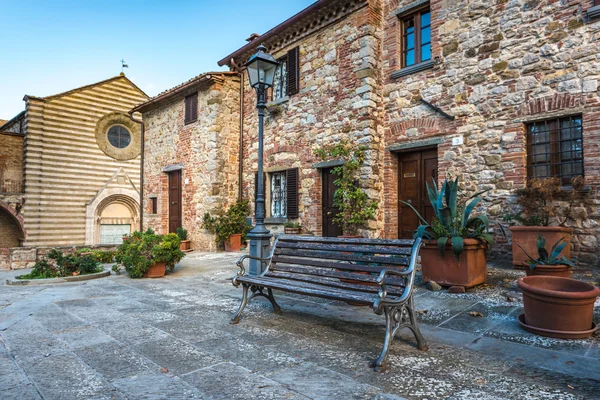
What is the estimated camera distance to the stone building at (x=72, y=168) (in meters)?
16.7

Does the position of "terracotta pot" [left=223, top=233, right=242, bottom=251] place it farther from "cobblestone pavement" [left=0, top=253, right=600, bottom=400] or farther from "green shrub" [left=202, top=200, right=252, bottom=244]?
"cobblestone pavement" [left=0, top=253, right=600, bottom=400]

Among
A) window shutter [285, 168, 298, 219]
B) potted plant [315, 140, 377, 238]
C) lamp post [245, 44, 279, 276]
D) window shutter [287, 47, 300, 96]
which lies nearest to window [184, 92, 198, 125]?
window shutter [287, 47, 300, 96]

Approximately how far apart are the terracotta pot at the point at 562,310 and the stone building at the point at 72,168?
A: 747 inches

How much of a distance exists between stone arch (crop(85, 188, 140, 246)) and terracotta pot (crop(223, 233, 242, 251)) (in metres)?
10.5

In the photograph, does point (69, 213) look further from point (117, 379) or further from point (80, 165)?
point (117, 379)

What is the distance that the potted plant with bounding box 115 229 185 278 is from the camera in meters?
6.43

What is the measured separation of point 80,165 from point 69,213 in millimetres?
2425

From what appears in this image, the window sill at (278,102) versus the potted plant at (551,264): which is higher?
the window sill at (278,102)

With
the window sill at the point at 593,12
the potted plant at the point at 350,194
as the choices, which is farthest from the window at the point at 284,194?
the window sill at the point at 593,12

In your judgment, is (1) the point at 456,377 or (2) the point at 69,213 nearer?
(1) the point at 456,377

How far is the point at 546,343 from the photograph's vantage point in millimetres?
2879

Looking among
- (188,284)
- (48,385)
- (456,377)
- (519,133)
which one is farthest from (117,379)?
(519,133)

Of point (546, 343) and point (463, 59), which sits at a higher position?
point (463, 59)

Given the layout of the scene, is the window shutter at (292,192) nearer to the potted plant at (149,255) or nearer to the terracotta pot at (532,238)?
the potted plant at (149,255)
